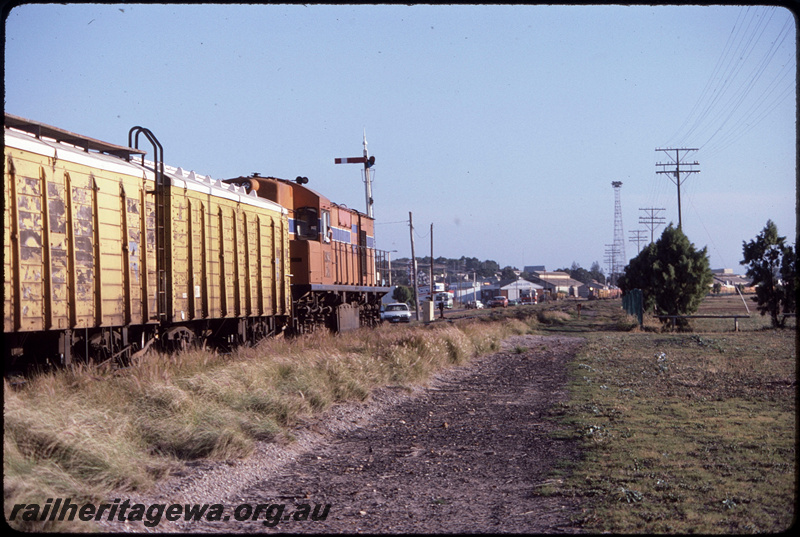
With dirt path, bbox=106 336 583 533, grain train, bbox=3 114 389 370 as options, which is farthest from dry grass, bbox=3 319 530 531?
grain train, bbox=3 114 389 370

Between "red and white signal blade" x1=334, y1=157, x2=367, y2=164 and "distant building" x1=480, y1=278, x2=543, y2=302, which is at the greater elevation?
"red and white signal blade" x1=334, y1=157, x2=367, y2=164

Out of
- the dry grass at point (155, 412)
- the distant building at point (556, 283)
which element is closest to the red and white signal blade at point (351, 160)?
the dry grass at point (155, 412)

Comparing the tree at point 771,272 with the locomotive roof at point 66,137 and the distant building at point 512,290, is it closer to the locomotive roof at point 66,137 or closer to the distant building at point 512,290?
the locomotive roof at point 66,137

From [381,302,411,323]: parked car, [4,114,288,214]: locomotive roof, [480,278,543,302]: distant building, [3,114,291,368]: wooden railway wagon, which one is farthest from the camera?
[480,278,543,302]: distant building

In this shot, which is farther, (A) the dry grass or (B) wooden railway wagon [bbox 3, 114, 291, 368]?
(B) wooden railway wagon [bbox 3, 114, 291, 368]

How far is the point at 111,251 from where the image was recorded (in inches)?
437

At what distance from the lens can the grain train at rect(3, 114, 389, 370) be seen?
923 cm

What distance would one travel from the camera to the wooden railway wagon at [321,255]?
21.2 meters

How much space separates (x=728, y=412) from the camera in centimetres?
1136

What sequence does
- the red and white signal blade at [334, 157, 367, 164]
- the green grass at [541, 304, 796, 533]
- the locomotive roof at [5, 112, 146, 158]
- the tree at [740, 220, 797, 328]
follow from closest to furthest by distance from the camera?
1. the green grass at [541, 304, 796, 533]
2. the locomotive roof at [5, 112, 146, 158]
3. the tree at [740, 220, 797, 328]
4. the red and white signal blade at [334, 157, 367, 164]

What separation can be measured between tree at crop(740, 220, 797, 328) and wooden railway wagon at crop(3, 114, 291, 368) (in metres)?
29.0

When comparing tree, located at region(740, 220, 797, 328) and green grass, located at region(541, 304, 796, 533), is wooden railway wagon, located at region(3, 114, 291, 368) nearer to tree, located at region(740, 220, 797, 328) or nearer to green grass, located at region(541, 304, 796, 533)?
green grass, located at region(541, 304, 796, 533)

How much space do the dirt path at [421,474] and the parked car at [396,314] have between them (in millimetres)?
34299

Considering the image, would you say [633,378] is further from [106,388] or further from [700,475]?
[106,388]
